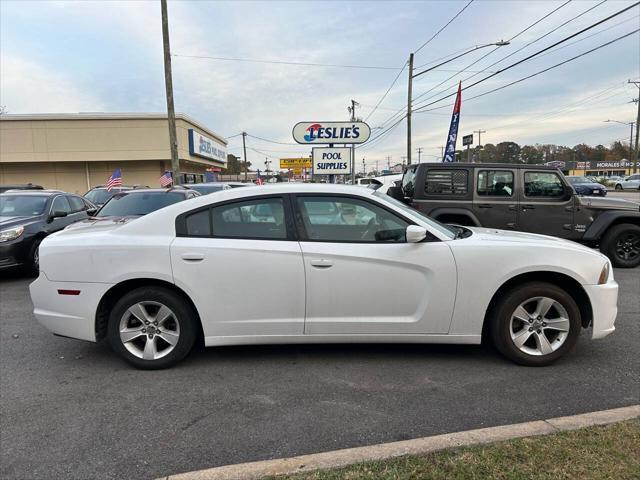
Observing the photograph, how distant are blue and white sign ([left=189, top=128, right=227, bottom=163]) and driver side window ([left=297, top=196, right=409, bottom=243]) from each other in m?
28.6

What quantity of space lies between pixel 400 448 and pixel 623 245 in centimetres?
745

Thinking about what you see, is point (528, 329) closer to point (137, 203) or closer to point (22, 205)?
point (137, 203)

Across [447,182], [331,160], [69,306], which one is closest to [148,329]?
[69,306]

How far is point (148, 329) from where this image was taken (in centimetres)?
372

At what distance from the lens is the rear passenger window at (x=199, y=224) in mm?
3709

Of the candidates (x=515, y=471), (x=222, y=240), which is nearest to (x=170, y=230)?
(x=222, y=240)

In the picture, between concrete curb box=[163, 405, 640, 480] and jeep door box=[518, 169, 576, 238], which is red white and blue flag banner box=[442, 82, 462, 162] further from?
concrete curb box=[163, 405, 640, 480]

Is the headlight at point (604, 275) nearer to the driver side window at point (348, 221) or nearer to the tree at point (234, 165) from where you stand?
the driver side window at point (348, 221)

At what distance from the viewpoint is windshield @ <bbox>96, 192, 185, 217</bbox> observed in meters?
7.40

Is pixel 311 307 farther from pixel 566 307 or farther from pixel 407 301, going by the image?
pixel 566 307

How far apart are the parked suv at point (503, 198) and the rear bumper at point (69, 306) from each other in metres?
5.31

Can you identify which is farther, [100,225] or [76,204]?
[76,204]

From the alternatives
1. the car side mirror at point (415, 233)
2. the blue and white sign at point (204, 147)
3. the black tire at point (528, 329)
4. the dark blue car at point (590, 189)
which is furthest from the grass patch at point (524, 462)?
the dark blue car at point (590, 189)

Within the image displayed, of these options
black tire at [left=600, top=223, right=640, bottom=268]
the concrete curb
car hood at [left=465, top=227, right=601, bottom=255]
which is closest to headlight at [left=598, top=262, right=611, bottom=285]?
car hood at [left=465, top=227, right=601, bottom=255]
